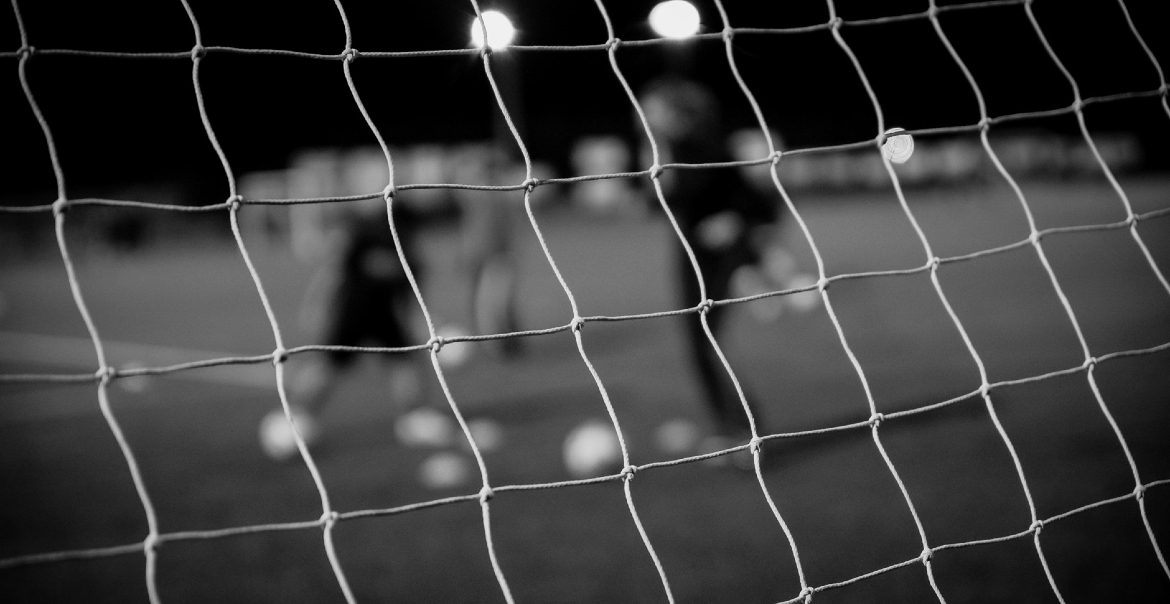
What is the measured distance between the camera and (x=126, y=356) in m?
6.38

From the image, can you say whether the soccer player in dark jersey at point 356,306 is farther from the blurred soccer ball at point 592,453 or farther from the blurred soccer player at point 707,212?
the blurred soccer player at point 707,212

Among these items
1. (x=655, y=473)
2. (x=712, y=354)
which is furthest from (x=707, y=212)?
(x=655, y=473)

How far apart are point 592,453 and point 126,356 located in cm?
476

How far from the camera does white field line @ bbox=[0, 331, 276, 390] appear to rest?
17.7 ft

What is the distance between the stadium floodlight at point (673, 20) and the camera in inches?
97.8

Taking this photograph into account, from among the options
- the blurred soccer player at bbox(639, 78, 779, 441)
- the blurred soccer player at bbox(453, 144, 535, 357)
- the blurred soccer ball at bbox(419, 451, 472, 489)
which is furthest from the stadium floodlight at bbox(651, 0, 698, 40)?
the blurred soccer player at bbox(453, 144, 535, 357)

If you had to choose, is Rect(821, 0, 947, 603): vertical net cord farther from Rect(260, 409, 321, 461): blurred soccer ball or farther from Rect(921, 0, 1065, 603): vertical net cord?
Rect(260, 409, 321, 461): blurred soccer ball

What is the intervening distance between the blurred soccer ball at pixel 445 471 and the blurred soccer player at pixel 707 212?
0.93 m

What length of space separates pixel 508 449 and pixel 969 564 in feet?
5.80

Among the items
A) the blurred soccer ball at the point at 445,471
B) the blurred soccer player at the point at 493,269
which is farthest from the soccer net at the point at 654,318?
the blurred soccer player at the point at 493,269

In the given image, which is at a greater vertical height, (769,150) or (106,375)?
(769,150)

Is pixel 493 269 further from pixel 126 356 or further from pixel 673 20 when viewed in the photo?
pixel 673 20

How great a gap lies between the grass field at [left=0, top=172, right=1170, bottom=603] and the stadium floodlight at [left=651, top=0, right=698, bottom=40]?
95cm

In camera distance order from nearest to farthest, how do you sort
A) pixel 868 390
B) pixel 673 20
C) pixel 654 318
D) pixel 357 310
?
pixel 868 390 → pixel 654 318 → pixel 673 20 → pixel 357 310
